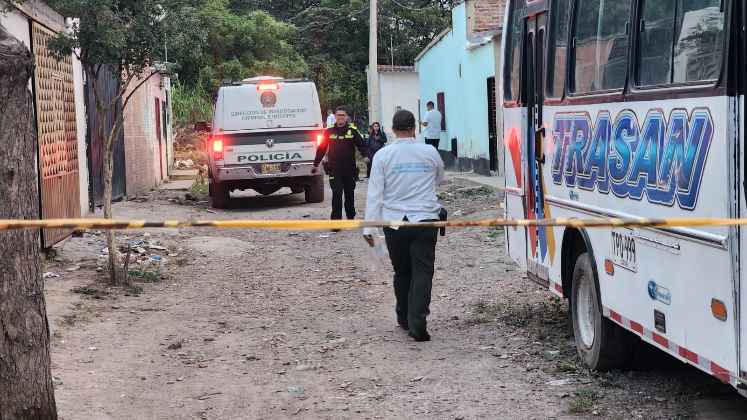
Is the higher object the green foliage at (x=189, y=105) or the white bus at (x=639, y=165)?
the green foliage at (x=189, y=105)

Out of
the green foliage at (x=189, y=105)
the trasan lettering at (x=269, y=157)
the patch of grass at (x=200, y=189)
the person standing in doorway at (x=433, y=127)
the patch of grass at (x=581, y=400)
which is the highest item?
the green foliage at (x=189, y=105)

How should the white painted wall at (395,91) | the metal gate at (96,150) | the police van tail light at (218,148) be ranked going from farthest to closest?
the white painted wall at (395,91) < the police van tail light at (218,148) < the metal gate at (96,150)

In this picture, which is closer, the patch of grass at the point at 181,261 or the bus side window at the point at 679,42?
the bus side window at the point at 679,42

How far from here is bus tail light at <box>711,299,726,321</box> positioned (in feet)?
12.3

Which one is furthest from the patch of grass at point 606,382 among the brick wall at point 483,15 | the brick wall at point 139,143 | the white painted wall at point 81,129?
the brick wall at point 483,15

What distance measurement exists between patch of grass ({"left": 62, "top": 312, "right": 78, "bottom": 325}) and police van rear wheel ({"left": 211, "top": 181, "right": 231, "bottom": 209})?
8.84 m

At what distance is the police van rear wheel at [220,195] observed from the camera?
16625 mm

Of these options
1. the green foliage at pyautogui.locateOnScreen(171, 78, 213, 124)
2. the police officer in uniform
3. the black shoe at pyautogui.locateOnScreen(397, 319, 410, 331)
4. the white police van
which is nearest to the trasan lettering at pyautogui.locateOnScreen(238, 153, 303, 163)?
the white police van

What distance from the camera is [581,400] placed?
5.05 meters

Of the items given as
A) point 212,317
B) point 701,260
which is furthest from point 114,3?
point 701,260

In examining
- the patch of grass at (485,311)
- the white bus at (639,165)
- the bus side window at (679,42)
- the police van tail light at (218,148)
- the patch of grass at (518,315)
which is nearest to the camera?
the white bus at (639,165)

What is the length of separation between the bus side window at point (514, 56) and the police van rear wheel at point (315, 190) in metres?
9.60

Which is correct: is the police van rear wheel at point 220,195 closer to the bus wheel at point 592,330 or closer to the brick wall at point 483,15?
the brick wall at point 483,15

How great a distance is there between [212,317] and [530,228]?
9.81ft
